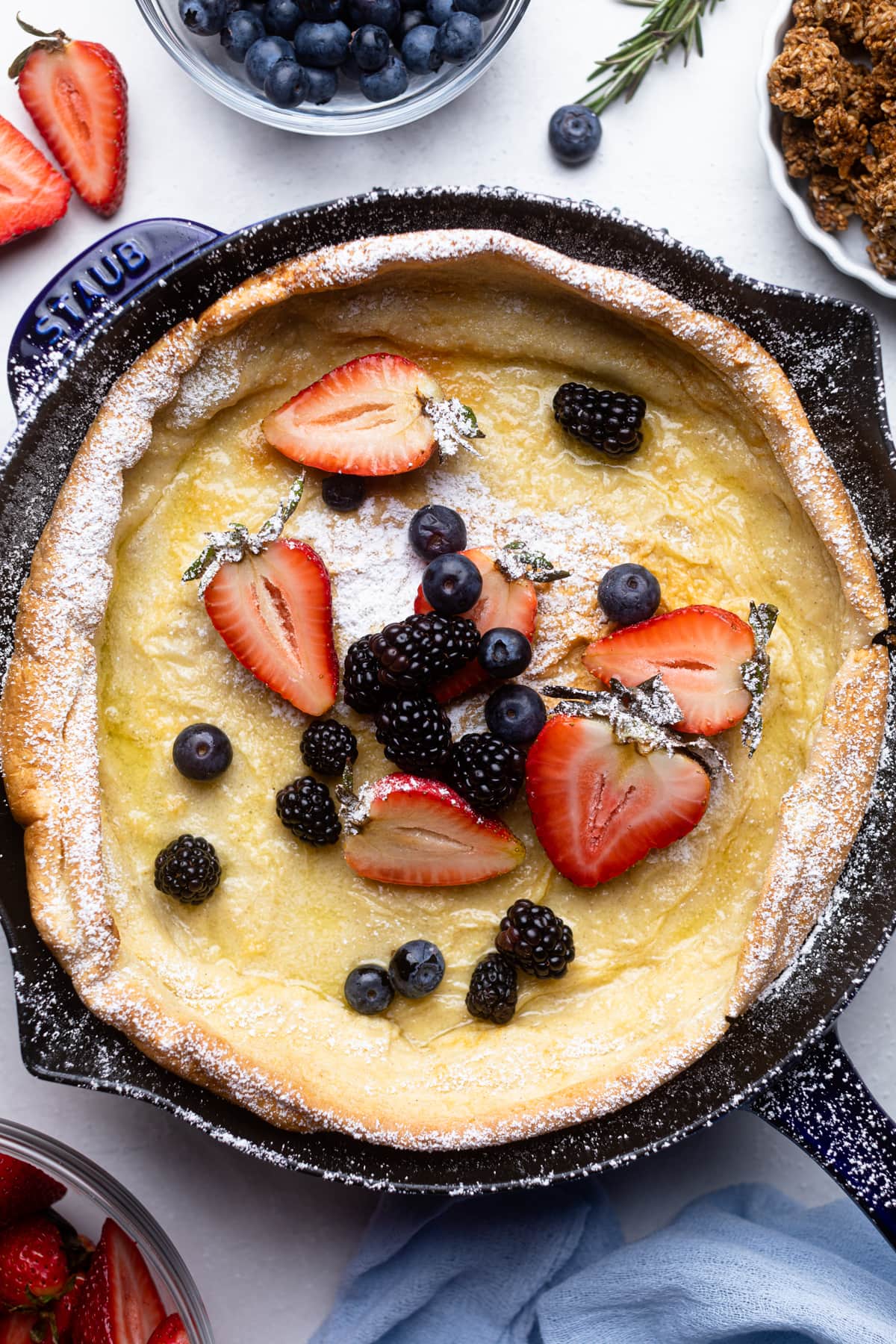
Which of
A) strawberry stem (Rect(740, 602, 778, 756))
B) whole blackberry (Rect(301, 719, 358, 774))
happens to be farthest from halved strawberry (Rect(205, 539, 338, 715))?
strawberry stem (Rect(740, 602, 778, 756))

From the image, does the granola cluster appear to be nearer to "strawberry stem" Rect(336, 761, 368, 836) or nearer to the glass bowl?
"strawberry stem" Rect(336, 761, 368, 836)

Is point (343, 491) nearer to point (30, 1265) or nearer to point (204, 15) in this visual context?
point (204, 15)

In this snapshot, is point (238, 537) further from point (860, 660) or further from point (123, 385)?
point (860, 660)

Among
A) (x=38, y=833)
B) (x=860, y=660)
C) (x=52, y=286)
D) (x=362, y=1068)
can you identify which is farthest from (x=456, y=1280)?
(x=52, y=286)

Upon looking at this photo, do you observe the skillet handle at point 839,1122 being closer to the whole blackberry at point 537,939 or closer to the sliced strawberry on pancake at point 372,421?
the whole blackberry at point 537,939

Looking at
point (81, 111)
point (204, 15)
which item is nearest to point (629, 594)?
point (204, 15)

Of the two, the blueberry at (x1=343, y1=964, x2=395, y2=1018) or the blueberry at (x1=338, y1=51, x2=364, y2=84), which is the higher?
the blueberry at (x1=338, y1=51, x2=364, y2=84)

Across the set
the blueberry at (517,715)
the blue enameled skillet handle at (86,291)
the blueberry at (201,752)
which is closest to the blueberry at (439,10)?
the blue enameled skillet handle at (86,291)
